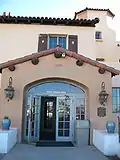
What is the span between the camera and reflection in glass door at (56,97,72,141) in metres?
13.7

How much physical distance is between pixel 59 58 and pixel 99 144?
500 centimetres

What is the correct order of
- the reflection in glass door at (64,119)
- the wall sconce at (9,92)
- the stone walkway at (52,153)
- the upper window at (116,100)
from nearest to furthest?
the stone walkway at (52,153) < the wall sconce at (9,92) < the reflection in glass door at (64,119) < the upper window at (116,100)

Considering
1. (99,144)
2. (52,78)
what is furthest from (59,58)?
(99,144)

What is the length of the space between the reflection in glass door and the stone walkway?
6.86 ft

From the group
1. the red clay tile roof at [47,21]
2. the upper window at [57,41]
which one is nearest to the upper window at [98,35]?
the red clay tile roof at [47,21]

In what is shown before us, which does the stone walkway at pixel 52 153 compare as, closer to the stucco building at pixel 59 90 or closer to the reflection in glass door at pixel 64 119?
the stucco building at pixel 59 90

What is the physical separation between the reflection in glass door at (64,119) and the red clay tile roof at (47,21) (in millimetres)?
6081

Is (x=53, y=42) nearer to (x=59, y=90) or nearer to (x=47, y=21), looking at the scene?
(x=47, y=21)

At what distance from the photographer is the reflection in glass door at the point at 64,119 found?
539 inches

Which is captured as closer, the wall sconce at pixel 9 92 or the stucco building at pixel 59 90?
the wall sconce at pixel 9 92

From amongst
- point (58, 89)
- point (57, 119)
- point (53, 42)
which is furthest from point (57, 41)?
point (57, 119)

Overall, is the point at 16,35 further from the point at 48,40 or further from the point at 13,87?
the point at 13,87

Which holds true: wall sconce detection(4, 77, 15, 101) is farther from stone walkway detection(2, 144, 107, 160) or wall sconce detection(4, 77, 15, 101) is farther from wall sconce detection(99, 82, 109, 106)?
wall sconce detection(99, 82, 109, 106)

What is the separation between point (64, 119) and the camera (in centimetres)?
1384
